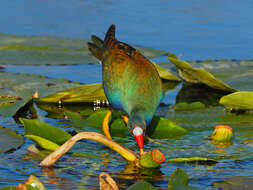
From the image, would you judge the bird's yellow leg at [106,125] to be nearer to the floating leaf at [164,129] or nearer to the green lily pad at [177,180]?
the floating leaf at [164,129]

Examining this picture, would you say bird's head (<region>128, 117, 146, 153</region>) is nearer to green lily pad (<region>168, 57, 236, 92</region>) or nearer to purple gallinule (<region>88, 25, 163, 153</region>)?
purple gallinule (<region>88, 25, 163, 153</region>)

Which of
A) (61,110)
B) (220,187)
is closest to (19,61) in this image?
(61,110)

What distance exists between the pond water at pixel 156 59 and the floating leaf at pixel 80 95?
0.54ft

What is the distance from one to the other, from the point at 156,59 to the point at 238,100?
2.36 m

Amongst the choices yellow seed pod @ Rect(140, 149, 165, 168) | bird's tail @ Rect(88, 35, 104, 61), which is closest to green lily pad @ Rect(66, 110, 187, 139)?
yellow seed pod @ Rect(140, 149, 165, 168)

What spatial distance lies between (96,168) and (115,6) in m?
5.93

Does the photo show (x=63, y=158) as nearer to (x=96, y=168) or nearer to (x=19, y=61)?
(x=96, y=168)

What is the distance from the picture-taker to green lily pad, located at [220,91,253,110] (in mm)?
3728

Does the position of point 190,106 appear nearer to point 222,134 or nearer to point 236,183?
point 222,134

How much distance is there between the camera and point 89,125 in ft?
12.2

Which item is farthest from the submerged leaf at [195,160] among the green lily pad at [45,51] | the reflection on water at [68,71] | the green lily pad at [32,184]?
the green lily pad at [45,51]

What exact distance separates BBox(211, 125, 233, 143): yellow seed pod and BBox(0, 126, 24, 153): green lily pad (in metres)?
1.22

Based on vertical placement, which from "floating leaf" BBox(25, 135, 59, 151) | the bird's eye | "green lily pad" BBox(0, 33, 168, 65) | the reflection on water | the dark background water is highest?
the dark background water

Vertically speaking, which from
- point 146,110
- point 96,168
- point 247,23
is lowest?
point 96,168
